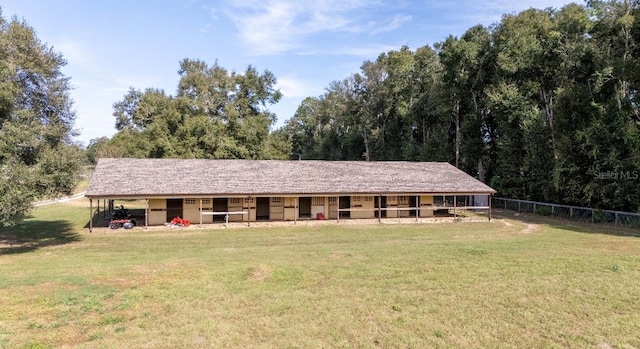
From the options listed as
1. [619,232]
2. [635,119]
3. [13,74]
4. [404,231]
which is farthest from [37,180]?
[635,119]

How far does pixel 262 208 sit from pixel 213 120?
2184 centimetres

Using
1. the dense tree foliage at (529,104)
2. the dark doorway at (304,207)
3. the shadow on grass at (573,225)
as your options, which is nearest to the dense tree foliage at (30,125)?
the dark doorway at (304,207)

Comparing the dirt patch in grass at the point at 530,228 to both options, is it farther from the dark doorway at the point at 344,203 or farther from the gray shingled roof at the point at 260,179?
the dark doorway at the point at 344,203

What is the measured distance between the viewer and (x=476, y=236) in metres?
21.7

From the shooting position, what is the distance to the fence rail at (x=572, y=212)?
25.5m

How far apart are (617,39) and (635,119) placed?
17.4 feet

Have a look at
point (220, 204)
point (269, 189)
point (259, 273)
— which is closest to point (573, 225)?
point (269, 189)

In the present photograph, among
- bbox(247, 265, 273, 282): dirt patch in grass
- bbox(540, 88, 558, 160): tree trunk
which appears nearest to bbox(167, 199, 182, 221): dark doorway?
bbox(247, 265, 273, 282): dirt patch in grass

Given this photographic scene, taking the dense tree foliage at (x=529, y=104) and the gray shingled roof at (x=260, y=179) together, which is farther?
the dense tree foliage at (x=529, y=104)

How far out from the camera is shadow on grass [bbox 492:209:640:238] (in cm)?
2312

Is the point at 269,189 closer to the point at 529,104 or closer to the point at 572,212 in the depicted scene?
the point at 572,212

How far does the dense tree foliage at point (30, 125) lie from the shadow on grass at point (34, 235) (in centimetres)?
138

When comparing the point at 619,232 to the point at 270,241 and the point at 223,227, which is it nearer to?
the point at 270,241

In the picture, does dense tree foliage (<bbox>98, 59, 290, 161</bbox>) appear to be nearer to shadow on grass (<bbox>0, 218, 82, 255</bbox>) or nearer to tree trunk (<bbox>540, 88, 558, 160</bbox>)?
shadow on grass (<bbox>0, 218, 82, 255</bbox>)
